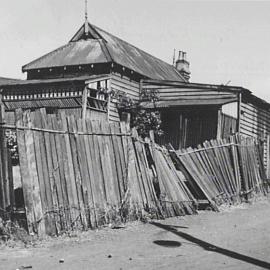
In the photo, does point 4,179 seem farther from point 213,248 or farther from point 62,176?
point 213,248

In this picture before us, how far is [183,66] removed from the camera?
126 feet

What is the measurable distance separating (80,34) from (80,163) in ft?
68.6

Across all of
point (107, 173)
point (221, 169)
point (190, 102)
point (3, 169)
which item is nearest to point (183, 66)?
point (190, 102)

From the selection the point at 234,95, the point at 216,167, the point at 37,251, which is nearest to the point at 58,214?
the point at 37,251

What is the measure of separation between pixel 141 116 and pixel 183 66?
1845 cm

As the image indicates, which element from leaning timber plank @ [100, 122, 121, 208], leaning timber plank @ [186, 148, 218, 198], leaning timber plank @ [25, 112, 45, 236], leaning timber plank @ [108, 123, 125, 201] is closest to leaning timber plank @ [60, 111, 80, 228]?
leaning timber plank @ [25, 112, 45, 236]

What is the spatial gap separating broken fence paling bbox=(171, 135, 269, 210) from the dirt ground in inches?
58.1

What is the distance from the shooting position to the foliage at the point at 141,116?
20.6m

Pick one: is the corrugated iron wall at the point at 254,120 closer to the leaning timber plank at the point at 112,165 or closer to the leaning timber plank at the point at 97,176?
the leaning timber plank at the point at 112,165

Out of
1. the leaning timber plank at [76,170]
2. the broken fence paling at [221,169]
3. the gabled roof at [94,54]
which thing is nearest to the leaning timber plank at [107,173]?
the leaning timber plank at [76,170]

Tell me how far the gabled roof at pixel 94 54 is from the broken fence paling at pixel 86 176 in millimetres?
14055

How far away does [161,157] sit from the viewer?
32.0 ft

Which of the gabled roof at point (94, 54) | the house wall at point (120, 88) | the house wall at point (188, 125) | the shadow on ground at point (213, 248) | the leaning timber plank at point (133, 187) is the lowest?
the shadow on ground at point (213, 248)

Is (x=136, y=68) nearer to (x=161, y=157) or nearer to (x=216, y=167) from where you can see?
(x=216, y=167)
